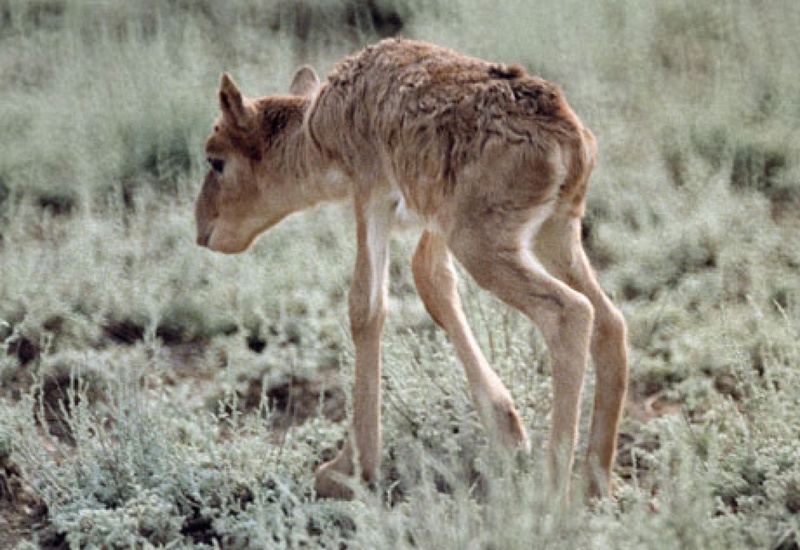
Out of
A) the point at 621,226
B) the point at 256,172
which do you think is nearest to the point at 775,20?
the point at 621,226

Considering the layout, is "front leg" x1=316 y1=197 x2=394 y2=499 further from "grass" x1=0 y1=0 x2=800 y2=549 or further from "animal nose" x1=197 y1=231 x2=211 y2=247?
"animal nose" x1=197 y1=231 x2=211 y2=247

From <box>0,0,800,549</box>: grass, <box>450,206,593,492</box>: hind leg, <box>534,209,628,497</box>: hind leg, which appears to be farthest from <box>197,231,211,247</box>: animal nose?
<box>534,209,628,497</box>: hind leg

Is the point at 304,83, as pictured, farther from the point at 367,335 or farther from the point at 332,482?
the point at 332,482

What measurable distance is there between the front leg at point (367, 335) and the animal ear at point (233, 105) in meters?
0.94

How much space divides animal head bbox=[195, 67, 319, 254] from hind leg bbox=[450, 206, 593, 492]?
151 centimetres

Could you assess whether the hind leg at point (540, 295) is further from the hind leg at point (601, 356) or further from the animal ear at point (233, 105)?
the animal ear at point (233, 105)

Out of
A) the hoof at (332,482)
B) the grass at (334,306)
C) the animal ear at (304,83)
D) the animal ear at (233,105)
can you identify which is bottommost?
the hoof at (332,482)

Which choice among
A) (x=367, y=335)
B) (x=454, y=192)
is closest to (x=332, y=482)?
(x=367, y=335)

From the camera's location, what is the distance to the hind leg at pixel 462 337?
18.3 feet

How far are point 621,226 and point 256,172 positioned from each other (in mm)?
2714

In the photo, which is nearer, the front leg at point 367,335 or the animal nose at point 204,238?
the front leg at point 367,335

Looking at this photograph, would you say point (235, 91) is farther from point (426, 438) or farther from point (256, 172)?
point (426, 438)

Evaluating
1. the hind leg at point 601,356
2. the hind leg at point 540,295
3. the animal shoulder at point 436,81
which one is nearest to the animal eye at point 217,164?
the animal shoulder at point 436,81

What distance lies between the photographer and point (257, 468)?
5730 mm
